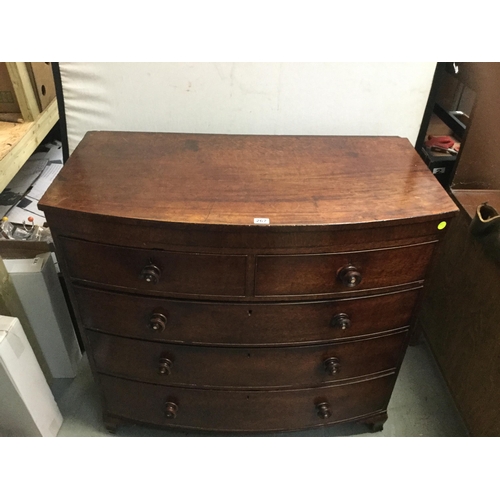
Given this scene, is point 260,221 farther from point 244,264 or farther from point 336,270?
point 336,270

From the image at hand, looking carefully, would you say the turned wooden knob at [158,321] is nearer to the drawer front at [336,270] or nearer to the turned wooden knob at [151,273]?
the turned wooden knob at [151,273]

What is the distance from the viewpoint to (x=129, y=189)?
928mm

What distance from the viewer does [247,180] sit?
97cm

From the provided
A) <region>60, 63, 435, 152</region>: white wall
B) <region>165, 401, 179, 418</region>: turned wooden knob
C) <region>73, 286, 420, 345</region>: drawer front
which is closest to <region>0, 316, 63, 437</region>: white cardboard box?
<region>73, 286, 420, 345</region>: drawer front

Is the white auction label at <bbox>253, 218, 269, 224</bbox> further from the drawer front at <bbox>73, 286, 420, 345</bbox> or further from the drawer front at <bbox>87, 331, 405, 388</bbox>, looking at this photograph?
the drawer front at <bbox>87, 331, 405, 388</bbox>

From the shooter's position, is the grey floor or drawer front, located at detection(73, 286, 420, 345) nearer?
drawer front, located at detection(73, 286, 420, 345)

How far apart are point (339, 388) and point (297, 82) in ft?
2.82

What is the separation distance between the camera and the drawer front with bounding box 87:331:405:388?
1.09 m

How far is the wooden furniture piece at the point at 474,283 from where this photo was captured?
1.20 metres

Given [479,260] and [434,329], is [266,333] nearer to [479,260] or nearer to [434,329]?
[479,260]

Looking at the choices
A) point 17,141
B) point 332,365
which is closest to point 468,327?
point 332,365

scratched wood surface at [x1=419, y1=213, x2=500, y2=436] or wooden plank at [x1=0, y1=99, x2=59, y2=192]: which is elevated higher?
wooden plank at [x1=0, y1=99, x2=59, y2=192]

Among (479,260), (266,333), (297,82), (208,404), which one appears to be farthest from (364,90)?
(208,404)

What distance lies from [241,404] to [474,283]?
2.58 feet
